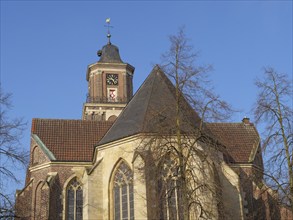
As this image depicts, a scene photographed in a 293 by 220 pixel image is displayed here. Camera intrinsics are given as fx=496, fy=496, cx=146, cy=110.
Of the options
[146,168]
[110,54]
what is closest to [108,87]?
[110,54]

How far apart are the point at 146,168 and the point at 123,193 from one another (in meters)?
6.32

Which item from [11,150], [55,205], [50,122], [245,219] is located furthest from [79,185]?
[11,150]

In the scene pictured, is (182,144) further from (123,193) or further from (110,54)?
(110,54)

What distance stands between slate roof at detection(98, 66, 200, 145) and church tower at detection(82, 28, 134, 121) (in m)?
14.8

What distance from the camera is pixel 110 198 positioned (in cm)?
2317

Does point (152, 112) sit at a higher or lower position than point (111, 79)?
lower

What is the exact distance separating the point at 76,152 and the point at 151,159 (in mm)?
14415

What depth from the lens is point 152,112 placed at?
17703mm

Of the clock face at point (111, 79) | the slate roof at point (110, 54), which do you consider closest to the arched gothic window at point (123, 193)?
the clock face at point (111, 79)

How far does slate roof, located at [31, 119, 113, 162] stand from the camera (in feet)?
96.7

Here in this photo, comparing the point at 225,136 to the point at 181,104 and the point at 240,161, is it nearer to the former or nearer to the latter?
the point at 240,161

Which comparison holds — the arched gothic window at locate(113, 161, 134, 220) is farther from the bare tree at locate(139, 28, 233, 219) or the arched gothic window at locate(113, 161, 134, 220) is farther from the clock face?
the clock face

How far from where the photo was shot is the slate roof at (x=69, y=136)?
2947 centimetres

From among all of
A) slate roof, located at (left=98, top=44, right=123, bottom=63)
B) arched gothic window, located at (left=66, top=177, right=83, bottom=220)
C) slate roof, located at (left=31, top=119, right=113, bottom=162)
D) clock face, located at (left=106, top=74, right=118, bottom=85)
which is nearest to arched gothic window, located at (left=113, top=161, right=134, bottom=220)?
arched gothic window, located at (left=66, top=177, right=83, bottom=220)
